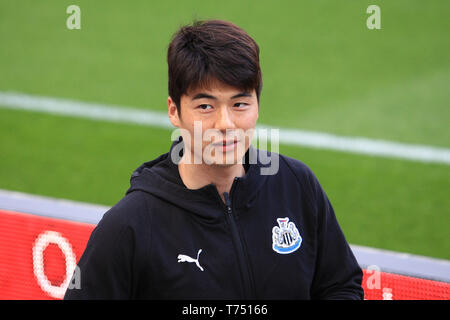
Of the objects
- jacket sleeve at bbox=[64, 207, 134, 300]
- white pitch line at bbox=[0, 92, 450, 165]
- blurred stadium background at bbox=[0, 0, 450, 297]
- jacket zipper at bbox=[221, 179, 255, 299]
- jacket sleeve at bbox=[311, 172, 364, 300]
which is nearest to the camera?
jacket sleeve at bbox=[64, 207, 134, 300]

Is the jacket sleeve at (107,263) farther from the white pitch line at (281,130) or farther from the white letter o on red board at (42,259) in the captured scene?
the white pitch line at (281,130)

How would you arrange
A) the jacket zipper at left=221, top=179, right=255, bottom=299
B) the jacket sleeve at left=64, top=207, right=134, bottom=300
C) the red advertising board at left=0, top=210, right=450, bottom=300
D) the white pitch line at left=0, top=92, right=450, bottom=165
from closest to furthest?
the jacket sleeve at left=64, top=207, right=134, bottom=300 → the jacket zipper at left=221, top=179, right=255, bottom=299 → the red advertising board at left=0, top=210, right=450, bottom=300 → the white pitch line at left=0, top=92, right=450, bottom=165

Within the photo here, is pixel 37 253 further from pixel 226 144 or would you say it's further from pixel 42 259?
pixel 226 144

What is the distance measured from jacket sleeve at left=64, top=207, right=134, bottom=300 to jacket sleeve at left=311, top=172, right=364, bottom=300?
600mm

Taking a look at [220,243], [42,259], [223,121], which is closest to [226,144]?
[223,121]

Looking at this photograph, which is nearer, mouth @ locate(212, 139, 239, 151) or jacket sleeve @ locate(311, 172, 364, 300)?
mouth @ locate(212, 139, 239, 151)

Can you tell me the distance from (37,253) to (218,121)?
4.81ft

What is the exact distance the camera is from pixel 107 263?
1.90 meters

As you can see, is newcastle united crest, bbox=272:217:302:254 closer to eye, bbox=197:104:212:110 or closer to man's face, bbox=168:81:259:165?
man's face, bbox=168:81:259:165

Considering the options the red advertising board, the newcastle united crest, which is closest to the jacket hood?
the newcastle united crest

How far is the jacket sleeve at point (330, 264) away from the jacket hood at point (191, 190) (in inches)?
8.5

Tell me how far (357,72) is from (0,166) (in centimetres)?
397

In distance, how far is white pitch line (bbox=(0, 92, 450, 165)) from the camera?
6.31 meters

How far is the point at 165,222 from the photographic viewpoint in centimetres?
201
